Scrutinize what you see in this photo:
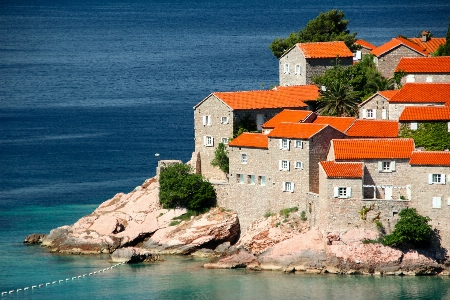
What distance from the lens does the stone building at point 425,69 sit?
104 m

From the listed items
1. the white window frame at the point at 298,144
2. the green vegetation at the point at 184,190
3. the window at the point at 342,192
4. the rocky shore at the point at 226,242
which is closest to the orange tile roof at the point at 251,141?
the white window frame at the point at 298,144

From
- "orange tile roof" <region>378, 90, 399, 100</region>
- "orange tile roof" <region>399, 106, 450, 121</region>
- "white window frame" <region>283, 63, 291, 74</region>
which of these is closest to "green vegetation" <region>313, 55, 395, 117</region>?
"orange tile roof" <region>378, 90, 399, 100</region>

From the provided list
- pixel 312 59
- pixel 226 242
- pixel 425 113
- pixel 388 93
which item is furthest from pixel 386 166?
pixel 312 59

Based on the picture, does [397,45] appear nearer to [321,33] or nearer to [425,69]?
[425,69]

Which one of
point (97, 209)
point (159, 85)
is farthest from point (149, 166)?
point (159, 85)

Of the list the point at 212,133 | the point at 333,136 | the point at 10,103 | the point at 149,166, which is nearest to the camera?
the point at 333,136

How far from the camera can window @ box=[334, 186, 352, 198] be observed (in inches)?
3447

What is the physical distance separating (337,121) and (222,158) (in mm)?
8712

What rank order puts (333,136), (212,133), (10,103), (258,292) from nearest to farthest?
(258,292) < (333,136) < (212,133) < (10,103)

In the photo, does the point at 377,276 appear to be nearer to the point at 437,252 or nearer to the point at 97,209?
the point at 437,252

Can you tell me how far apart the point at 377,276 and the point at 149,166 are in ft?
154

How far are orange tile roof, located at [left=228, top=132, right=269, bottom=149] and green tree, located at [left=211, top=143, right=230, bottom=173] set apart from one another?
246 centimetres

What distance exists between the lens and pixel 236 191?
317 feet

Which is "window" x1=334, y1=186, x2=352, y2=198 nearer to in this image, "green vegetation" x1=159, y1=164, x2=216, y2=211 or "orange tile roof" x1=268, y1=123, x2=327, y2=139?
"orange tile roof" x1=268, y1=123, x2=327, y2=139
